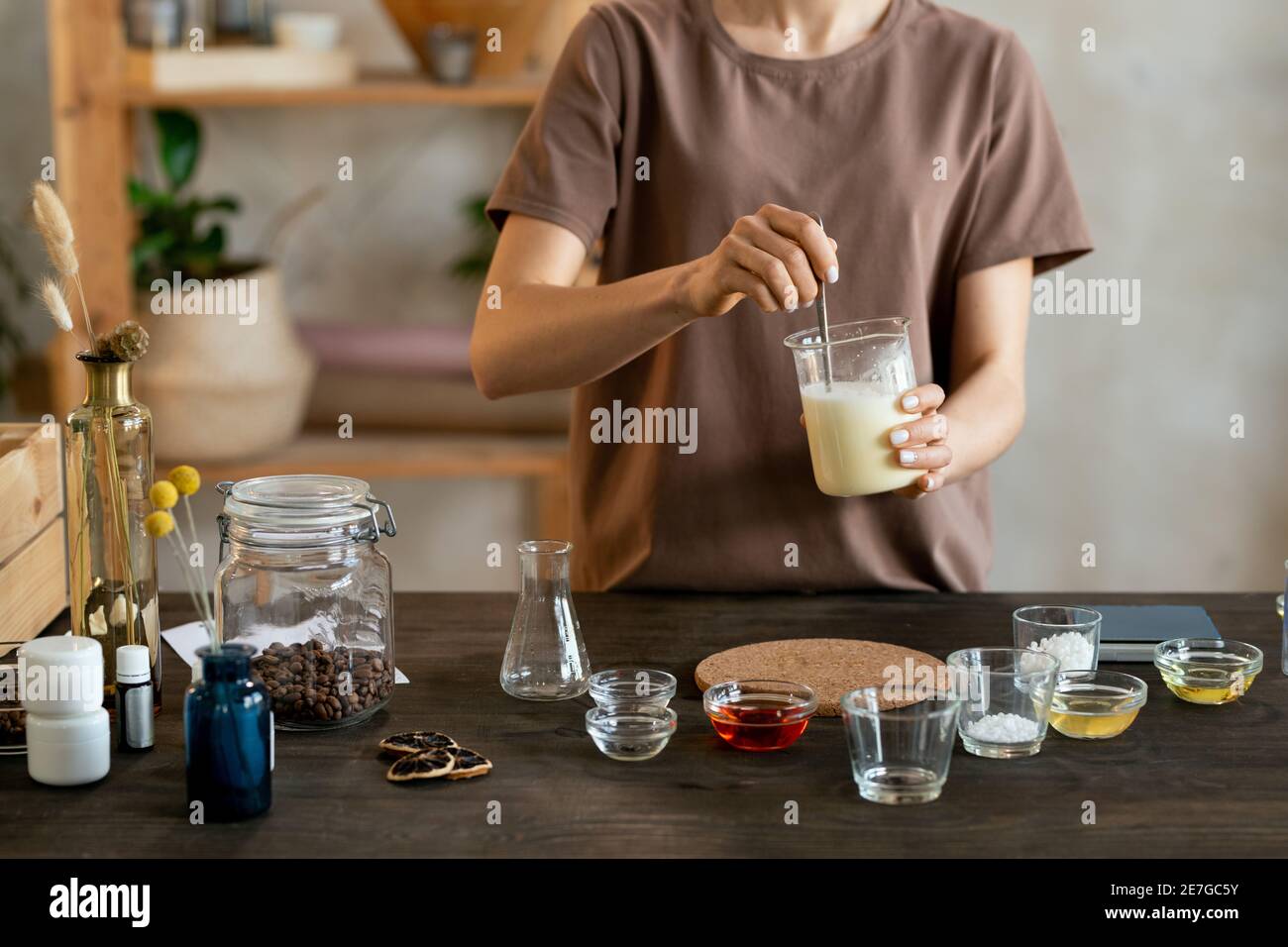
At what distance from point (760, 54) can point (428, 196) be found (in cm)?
142

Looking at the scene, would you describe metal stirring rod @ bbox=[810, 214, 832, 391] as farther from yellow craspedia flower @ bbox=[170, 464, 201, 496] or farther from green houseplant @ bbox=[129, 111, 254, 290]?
green houseplant @ bbox=[129, 111, 254, 290]

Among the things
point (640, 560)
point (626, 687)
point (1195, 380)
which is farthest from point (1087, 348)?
point (626, 687)

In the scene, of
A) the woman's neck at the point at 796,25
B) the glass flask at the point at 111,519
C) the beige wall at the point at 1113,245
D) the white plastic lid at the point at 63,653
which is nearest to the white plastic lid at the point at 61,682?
the white plastic lid at the point at 63,653

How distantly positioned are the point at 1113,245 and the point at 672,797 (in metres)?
2.14

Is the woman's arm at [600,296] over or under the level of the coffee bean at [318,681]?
over

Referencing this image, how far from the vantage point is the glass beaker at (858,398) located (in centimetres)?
142

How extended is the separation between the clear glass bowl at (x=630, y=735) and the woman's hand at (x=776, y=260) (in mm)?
433

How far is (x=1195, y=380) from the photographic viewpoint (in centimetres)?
294

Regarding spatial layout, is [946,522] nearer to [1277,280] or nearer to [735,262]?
[735,262]

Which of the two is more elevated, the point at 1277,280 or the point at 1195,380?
the point at 1277,280

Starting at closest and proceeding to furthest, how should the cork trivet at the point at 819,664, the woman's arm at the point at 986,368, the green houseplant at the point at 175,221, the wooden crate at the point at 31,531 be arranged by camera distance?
the cork trivet at the point at 819,664 < the wooden crate at the point at 31,531 < the woman's arm at the point at 986,368 < the green houseplant at the point at 175,221

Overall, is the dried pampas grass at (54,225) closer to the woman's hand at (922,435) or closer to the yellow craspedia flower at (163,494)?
the yellow craspedia flower at (163,494)
